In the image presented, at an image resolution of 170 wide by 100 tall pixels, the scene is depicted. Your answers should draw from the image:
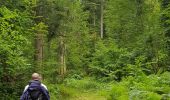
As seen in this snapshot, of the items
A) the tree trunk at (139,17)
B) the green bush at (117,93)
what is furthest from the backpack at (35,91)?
the tree trunk at (139,17)

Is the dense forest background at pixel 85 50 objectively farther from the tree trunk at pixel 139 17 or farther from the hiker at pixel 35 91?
the hiker at pixel 35 91

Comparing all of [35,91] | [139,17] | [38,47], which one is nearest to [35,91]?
[35,91]

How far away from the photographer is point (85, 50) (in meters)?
38.8

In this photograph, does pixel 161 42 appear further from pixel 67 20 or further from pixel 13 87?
pixel 13 87

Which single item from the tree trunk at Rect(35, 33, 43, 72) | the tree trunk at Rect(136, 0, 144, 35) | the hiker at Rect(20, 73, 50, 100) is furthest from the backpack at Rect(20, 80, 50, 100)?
the tree trunk at Rect(136, 0, 144, 35)

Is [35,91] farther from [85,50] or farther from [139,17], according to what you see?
[85,50]

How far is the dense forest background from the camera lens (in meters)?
15.4

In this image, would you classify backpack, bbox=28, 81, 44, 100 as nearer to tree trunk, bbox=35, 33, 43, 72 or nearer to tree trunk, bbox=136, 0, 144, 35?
tree trunk, bbox=35, 33, 43, 72

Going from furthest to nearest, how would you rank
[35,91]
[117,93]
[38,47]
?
1. [38,47]
2. [117,93]
3. [35,91]

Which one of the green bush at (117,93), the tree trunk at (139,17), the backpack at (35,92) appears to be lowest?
the green bush at (117,93)

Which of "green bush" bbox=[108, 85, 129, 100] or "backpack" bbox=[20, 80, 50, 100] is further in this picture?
"green bush" bbox=[108, 85, 129, 100]

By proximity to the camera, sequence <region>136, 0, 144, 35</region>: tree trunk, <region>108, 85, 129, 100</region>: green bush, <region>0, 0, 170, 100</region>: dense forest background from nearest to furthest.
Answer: <region>0, 0, 170, 100</region>: dense forest background, <region>108, 85, 129, 100</region>: green bush, <region>136, 0, 144, 35</region>: tree trunk

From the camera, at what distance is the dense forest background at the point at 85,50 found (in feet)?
50.6

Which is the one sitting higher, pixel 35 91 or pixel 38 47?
pixel 38 47
